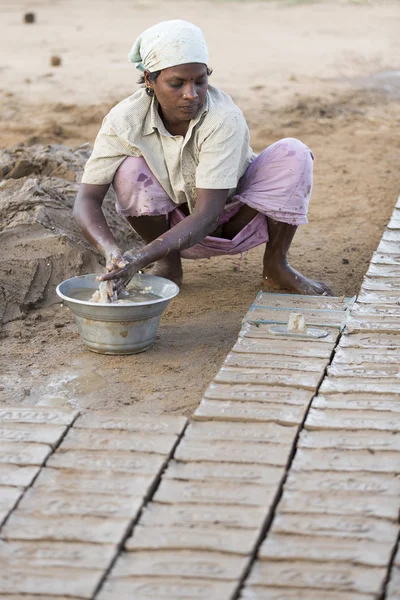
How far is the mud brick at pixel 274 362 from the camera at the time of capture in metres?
3.01

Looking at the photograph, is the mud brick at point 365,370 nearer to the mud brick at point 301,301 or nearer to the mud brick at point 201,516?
the mud brick at point 301,301

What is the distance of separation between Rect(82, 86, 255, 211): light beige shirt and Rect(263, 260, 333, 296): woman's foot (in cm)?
44

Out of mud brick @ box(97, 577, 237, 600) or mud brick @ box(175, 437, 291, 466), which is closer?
mud brick @ box(97, 577, 237, 600)

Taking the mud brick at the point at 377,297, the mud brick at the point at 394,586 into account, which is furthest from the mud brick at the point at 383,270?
the mud brick at the point at 394,586

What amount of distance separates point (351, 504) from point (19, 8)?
575 inches

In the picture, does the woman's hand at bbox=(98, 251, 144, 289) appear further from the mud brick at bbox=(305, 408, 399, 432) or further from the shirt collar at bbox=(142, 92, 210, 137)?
the mud brick at bbox=(305, 408, 399, 432)

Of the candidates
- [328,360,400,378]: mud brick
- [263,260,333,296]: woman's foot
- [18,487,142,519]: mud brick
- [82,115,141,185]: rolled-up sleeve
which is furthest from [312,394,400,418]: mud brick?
[82,115,141,185]: rolled-up sleeve

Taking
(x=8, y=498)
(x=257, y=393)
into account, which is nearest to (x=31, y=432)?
(x=8, y=498)

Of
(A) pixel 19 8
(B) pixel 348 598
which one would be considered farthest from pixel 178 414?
(A) pixel 19 8

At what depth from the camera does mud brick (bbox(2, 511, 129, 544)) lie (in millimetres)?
2135

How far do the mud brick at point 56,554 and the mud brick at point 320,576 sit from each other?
0.36 metres

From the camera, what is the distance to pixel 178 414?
9.59 ft

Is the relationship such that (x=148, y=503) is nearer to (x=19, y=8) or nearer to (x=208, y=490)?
(x=208, y=490)

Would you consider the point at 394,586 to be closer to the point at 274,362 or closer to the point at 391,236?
the point at 274,362
